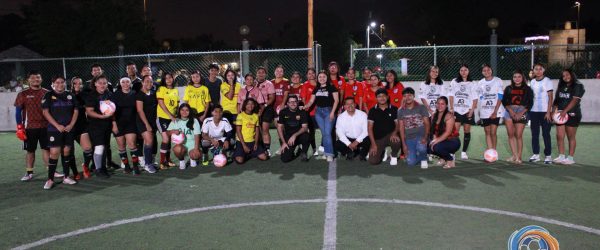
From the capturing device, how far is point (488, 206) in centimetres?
637

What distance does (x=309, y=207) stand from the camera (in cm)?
646

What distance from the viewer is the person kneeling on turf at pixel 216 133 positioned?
9562mm

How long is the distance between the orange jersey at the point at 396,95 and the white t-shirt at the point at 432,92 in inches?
16.8

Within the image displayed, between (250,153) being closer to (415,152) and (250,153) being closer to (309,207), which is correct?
(415,152)

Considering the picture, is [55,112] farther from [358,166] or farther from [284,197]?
[358,166]

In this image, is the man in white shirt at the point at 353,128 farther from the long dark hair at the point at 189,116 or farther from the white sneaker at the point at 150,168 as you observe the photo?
the white sneaker at the point at 150,168

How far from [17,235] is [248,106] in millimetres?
4783

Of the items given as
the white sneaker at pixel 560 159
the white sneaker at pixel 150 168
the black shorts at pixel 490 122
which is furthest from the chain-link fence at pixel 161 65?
the white sneaker at pixel 560 159

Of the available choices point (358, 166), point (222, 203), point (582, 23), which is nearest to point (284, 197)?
point (222, 203)

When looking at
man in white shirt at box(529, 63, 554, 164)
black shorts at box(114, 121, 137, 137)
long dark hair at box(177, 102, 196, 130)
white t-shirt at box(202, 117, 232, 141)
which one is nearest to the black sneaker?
black shorts at box(114, 121, 137, 137)

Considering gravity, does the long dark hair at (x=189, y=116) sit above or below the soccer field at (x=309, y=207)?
above

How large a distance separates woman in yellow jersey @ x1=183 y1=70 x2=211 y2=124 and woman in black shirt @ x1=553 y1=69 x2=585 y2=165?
636 cm

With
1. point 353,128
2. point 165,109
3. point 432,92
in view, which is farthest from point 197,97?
point 432,92

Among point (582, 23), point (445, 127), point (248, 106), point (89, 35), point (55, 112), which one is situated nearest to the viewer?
point (55, 112)
